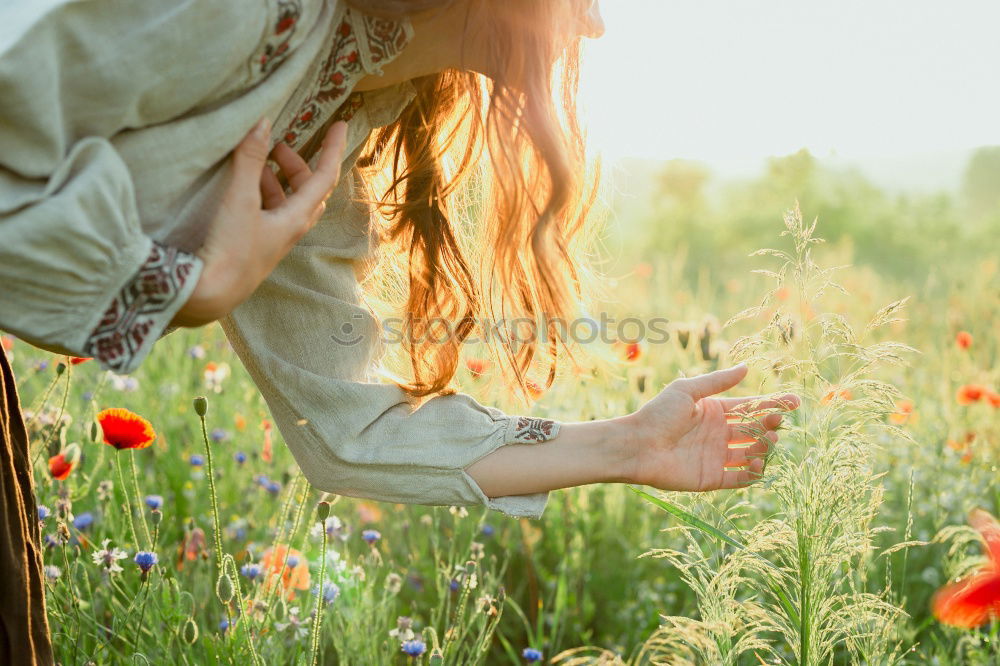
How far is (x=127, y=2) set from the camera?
38.9 inches

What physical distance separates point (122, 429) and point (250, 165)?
2.27ft

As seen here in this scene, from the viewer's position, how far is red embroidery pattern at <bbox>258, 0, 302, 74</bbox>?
1062 millimetres

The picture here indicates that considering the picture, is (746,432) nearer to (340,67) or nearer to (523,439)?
(523,439)

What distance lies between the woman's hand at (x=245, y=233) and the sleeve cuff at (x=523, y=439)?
45cm

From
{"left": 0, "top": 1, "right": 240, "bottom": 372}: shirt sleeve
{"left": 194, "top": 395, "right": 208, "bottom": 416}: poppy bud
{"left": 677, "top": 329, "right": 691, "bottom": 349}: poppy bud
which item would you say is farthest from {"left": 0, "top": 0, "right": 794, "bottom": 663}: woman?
{"left": 677, "top": 329, "right": 691, "bottom": 349}: poppy bud

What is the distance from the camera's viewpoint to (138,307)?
1.02 meters

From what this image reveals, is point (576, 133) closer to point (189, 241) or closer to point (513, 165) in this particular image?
point (513, 165)

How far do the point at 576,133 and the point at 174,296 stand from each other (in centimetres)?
71

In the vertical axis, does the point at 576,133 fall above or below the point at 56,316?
above

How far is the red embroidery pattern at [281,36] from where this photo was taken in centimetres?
106

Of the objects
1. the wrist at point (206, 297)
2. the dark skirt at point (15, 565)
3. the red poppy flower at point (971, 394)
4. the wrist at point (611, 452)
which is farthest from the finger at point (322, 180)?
the red poppy flower at point (971, 394)

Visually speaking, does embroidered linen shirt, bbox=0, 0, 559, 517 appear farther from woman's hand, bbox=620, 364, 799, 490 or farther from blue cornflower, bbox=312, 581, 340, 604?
blue cornflower, bbox=312, 581, 340, 604

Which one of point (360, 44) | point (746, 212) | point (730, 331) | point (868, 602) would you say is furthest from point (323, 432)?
point (746, 212)

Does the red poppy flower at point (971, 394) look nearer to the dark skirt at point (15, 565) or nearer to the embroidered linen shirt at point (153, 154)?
the embroidered linen shirt at point (153, 154)
